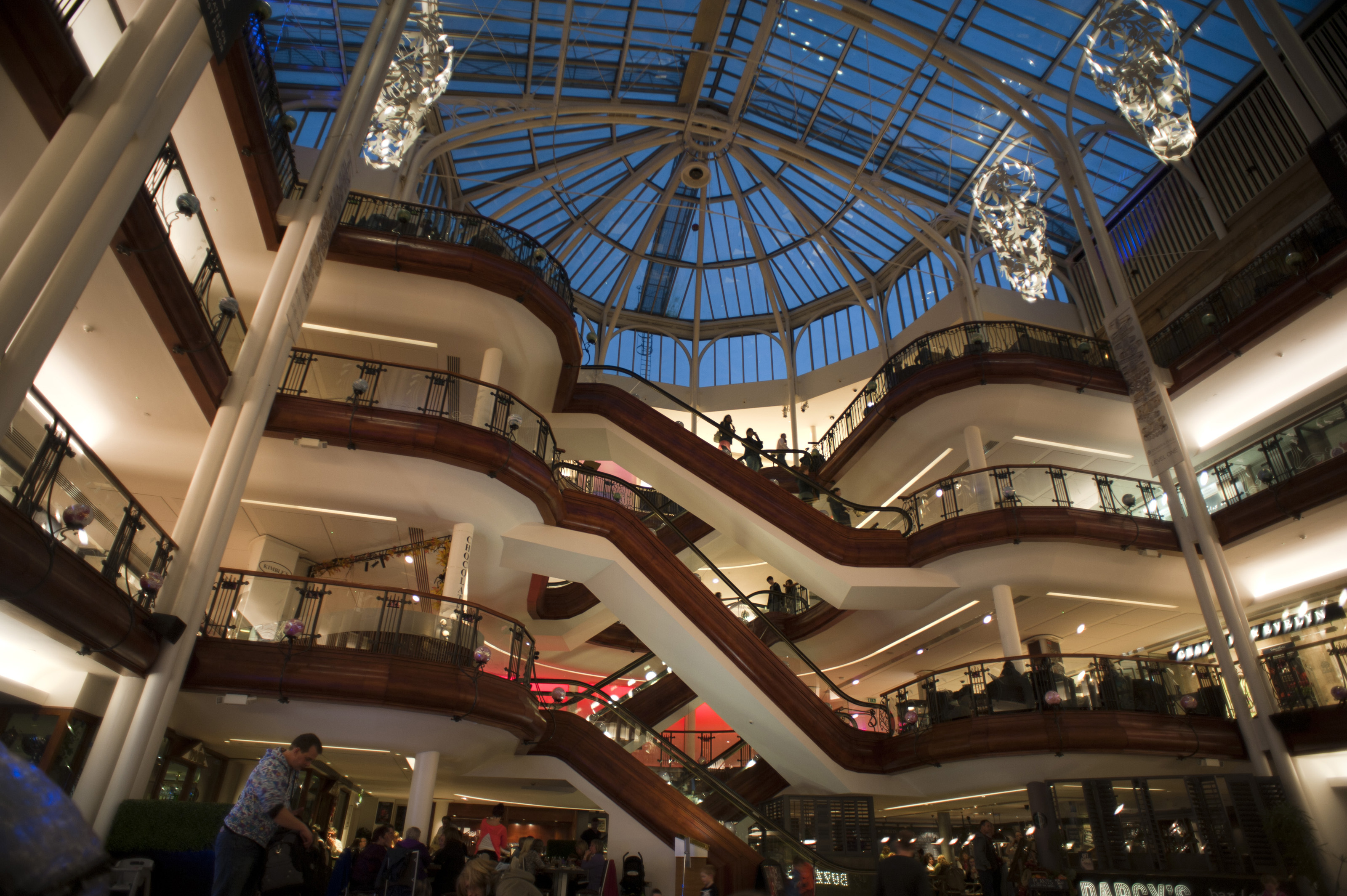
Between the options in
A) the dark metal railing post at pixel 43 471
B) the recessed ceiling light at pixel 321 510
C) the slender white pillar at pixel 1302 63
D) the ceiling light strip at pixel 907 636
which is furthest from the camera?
the ceiling light strip at pixel 907 636

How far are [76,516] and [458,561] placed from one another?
6.54 meters

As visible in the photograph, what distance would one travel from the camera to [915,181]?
23.6 metres

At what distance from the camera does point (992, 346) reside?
57.1 feet

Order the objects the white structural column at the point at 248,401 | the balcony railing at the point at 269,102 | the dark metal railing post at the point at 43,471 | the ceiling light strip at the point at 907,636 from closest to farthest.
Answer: the dark metal railing post at the point at 43,471 < the white structural column at the point at 248,401 < the balcony railing at the point at 269,102 < the ceiling light strip at the point at 907,636

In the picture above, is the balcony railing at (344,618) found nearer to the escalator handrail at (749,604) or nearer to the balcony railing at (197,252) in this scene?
the balcony railing at (197,252)

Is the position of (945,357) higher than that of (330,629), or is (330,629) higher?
(945,357)

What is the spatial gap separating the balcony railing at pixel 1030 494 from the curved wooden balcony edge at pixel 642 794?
7.26m

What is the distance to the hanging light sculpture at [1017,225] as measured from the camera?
12.9 metres

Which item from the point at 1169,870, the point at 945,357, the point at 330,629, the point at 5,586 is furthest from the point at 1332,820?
the point at 5,586

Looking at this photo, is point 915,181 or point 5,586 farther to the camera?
point 915,181

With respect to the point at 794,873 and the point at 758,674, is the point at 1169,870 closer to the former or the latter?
the point at 794,873

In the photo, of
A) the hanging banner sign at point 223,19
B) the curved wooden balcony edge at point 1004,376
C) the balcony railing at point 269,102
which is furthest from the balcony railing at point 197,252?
the curved wooden balcony edge at point 1004,376

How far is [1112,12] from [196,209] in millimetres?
11744

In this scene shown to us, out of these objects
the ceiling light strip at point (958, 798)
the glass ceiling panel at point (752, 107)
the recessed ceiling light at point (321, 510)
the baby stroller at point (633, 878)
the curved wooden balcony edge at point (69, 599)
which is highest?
the glass ceiling panel at point (752, 107)
